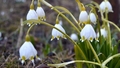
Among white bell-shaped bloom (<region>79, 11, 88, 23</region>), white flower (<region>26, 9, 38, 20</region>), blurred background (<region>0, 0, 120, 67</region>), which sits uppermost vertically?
white flower (<region>26, 9, 38, 20</region>)

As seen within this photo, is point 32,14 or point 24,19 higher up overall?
point 32,14

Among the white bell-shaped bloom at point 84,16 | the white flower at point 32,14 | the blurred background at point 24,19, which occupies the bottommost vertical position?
the blurred background at point 24,19

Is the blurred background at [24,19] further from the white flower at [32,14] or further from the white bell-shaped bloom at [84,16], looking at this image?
the white bell-shaped bloom at [84,16]

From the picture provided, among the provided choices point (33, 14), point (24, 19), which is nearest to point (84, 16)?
point (33, 14)

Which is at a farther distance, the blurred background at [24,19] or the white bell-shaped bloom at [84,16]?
the blurred background at [24,19]

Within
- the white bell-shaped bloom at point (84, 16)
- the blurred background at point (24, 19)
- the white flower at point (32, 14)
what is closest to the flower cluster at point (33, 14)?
the white flower at point (32, 14)

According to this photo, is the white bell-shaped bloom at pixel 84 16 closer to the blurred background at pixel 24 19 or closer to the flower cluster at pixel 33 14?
the flower cluster at pixel 33 14

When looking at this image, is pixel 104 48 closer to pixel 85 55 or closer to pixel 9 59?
pixel 85 55

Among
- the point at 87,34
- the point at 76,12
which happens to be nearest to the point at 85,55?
the point at 87,34

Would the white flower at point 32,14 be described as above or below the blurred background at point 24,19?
above

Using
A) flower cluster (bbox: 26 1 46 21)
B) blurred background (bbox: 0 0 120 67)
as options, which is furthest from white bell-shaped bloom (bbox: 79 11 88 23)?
blurred background (bbox: 0 0 120 67)

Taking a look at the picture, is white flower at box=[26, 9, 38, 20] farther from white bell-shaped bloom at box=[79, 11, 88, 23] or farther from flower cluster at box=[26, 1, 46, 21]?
white bell-shaped bloom at box=[79, 11, 88, 23]

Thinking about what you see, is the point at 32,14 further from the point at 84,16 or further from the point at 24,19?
the point at 24,19

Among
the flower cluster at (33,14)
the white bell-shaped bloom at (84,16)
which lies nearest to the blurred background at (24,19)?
the flower cluster at (33,14)
